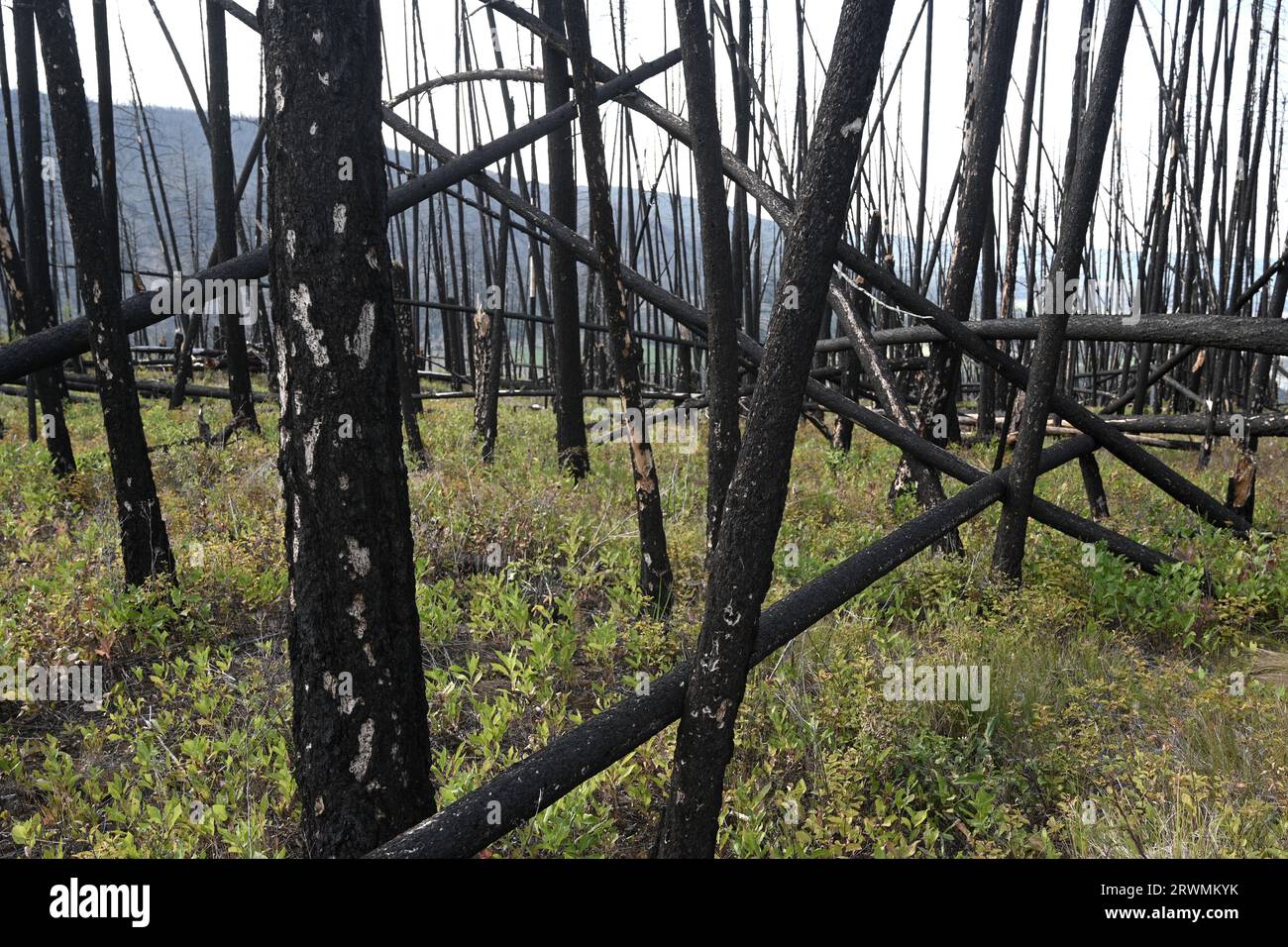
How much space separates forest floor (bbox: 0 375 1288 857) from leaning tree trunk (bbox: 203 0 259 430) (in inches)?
99.8

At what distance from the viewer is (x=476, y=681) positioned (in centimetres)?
330

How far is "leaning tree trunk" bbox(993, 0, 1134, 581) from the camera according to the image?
11.7ft

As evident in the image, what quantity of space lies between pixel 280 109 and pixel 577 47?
2.36 metres

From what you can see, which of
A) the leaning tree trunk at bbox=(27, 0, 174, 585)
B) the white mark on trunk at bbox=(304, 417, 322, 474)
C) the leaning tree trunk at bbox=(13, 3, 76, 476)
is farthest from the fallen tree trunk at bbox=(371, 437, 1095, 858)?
the leaning tree trunk at bbox=(13, 3, 76, 476)

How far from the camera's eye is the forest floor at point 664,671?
2434 mm

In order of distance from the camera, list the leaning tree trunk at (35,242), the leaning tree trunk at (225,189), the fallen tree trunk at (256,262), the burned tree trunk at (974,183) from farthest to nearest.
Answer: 1. the leaning tree trunk at (225,189)
2. the leaning tree trunk at (35,242)
3. the burned tree trunk at (974,183)
4. the fallen tree trunk at (256,262)

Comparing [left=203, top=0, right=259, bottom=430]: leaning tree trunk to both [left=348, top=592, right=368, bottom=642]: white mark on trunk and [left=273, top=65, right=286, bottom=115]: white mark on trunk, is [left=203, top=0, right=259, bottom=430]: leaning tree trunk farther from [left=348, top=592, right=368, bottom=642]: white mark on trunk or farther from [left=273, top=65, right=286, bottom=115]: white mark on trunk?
[left=348, top=592, right=368, bottom=642]: white mark on trunk

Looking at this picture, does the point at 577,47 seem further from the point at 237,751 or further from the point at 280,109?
the point at 237,751

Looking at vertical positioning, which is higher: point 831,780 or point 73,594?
point 73,594

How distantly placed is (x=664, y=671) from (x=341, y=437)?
2080 millimetres

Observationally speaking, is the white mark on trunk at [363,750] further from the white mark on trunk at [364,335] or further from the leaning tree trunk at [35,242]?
the leaning tree trunk at [35,242]

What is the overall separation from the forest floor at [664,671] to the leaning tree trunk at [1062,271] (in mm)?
309

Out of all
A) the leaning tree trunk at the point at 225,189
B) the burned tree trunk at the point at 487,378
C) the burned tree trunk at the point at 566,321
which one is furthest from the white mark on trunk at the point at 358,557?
the leaning tree trunk at the point at 225,189
